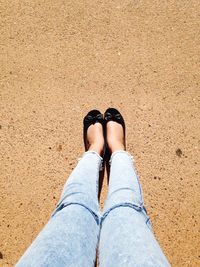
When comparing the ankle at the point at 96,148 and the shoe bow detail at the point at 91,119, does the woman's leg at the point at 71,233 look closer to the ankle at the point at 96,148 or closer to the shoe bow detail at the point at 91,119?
the ankle at the point at 96,148

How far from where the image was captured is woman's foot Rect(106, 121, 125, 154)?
2760mm

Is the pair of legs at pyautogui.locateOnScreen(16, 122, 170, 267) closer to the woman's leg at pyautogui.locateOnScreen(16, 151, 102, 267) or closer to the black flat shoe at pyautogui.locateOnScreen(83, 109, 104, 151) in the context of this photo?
the woman's leg at pyautogui.locateOnScreen(16, 151, 102, 267)

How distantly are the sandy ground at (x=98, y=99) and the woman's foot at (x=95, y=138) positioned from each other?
97 millimetres

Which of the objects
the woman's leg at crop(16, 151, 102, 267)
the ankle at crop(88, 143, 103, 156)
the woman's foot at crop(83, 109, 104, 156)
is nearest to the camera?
the woman's leg at crop(16, 151, 102, 267)

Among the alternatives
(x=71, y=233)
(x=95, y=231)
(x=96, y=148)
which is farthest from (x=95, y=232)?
(x=96, y=148)

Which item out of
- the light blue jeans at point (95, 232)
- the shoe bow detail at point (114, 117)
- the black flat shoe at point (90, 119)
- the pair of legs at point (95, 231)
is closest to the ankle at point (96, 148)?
the black flat shoe at point (90, 119)

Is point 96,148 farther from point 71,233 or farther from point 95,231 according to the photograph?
point 71,233

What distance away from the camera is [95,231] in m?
1.81

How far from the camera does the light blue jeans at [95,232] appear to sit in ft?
5.00

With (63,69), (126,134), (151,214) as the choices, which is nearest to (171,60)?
(126,134)

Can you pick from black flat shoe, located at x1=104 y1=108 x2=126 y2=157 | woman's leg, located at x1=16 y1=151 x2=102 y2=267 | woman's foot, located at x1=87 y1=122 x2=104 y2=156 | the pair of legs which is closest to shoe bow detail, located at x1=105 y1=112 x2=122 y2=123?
black flat shoe, located at x1=104 y1=108 x2=126 y2=157

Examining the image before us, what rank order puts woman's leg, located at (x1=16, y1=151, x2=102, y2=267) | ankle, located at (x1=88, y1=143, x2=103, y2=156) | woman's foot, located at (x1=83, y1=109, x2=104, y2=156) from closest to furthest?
1. woman's leg, located at (x1=16, y1=151, x2=102, y2=267)
2. ankle, located at (x1=88, y1=143, x2=103, y2=156)
3. woman's foot, located at (x1=83, y1=109, x2=104, y2=156)

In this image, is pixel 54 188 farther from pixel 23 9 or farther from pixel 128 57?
pixel 23 9

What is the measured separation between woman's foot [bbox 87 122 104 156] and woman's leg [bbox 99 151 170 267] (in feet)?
1.87
